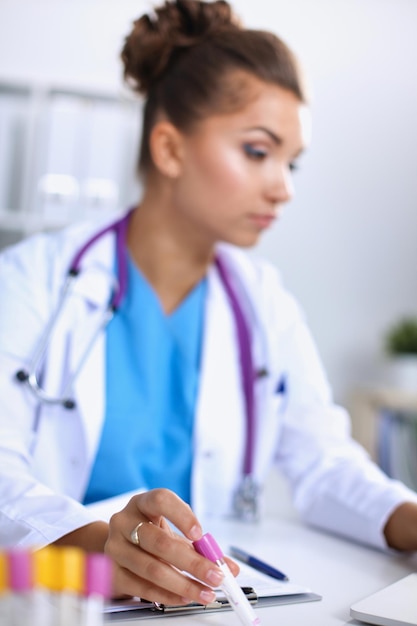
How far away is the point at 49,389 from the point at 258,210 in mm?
475

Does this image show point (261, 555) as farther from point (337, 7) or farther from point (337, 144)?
point (337, 7)

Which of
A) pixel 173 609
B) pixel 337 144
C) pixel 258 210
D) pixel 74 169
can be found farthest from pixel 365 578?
pixel 337 144

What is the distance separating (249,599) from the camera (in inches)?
28.8

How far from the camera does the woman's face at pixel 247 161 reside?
1305 mm

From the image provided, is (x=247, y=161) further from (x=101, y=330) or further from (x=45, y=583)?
(x=45, y=583)

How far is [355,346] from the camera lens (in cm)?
292

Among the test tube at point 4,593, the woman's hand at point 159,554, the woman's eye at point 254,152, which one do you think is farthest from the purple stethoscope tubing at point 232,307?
the test tube at point 4,593

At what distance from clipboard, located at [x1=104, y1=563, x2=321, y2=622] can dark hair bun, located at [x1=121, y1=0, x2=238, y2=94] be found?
3.22 ft

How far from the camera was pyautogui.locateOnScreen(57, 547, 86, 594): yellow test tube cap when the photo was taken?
38 cm

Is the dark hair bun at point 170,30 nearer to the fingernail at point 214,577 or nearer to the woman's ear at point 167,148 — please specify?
the woman's ear at point 167,148

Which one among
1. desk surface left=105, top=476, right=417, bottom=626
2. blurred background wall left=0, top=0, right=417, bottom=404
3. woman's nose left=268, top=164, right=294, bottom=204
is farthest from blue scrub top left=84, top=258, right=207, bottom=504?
blurred background wall left=0, top=0, right=417, bottom=404

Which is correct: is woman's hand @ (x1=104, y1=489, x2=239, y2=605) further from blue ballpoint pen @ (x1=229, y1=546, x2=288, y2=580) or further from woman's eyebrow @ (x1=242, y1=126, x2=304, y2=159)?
woman's eyebrow @ (x1=242, y1=126, x2=304, y2=159)

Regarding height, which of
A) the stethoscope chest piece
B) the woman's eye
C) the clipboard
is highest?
the woman's eye

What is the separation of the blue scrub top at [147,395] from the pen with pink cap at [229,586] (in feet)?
1.83
